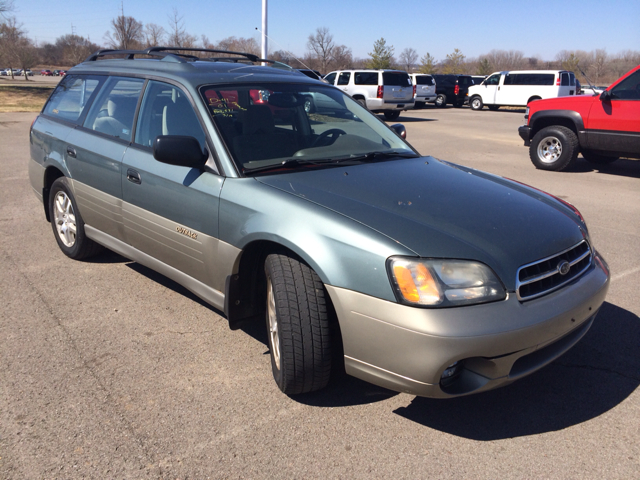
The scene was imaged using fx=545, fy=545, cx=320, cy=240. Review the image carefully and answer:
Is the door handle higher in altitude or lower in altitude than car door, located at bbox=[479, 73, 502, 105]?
lower

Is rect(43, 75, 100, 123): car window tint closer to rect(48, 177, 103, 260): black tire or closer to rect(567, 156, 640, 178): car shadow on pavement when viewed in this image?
rect(48, 177, 103, 260): black tire

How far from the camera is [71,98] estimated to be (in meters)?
4.88

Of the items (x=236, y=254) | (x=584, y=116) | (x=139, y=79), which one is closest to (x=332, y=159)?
(x=236, y=254)

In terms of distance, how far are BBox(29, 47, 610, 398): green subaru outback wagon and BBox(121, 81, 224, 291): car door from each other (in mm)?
12

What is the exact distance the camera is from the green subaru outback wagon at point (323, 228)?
2.41 m

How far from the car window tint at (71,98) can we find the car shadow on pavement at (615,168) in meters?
8.84

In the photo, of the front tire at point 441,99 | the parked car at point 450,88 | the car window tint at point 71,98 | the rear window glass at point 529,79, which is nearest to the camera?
the car window tint at point 71,98

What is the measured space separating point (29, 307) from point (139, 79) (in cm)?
185

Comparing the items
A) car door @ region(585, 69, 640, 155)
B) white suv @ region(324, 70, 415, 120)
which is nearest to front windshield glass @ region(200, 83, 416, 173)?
car door @ region(585, 69, 640, 155)

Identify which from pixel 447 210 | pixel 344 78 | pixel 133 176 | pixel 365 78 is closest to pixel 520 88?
pixel 365 78

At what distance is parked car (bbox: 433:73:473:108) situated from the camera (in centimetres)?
3066

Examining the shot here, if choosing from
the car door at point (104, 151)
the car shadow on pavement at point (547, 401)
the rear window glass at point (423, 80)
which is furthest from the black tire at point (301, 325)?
the rear window glass at point (423, 80)

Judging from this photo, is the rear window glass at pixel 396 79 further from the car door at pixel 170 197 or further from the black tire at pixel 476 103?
the car door at pixel 170 197

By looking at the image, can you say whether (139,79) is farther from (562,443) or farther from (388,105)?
(388,105)
